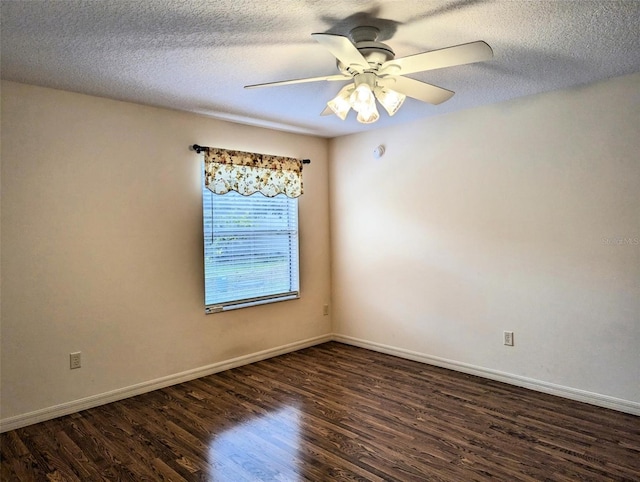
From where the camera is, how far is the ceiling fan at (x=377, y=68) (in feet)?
6.49

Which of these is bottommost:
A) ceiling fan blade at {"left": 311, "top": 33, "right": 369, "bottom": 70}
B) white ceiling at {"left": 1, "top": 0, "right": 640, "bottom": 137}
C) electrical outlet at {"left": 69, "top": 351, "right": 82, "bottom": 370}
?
electrical outlet at {"left": 69, "top": 351, "right": 82, "bottom": 370}

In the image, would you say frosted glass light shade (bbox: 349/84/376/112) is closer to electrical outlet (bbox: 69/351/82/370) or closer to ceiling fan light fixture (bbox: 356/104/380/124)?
ceiling fan light fixture (bbox: 356/104/380/124)

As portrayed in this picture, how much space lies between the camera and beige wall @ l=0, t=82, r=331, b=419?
9.70 ft

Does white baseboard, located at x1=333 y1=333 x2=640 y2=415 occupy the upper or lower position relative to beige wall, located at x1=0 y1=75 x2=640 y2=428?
lower

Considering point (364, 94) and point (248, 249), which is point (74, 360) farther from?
point (364, 94)

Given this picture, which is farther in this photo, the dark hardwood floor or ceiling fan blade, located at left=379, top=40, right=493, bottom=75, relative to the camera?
Result: the dark hardwood floor

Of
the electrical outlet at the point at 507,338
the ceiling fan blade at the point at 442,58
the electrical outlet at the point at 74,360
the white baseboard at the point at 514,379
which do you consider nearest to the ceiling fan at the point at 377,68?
the ceiling fan blade at the point at 442,58

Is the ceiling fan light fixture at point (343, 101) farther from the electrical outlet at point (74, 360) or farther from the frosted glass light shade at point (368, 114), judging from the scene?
the electrical outlet at point (74, 360)

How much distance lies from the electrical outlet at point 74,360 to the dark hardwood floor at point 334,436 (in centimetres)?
36

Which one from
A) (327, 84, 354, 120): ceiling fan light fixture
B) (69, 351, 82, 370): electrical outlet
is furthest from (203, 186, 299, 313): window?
(327, 84, 354, 120): ceiling fan light fixture

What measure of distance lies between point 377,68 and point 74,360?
2893 mm

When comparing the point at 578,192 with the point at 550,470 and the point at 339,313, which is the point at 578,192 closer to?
the point at 550,470

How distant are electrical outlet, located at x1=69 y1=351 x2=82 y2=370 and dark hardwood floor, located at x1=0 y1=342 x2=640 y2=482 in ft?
1.19

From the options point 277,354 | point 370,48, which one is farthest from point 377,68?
point 277,354
